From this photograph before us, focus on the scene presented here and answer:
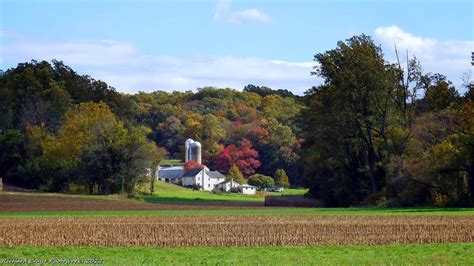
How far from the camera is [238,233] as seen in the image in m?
38.0

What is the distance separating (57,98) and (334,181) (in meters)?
46.8

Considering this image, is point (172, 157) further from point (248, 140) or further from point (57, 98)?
point (57, 98)

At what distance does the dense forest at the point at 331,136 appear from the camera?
226 feet

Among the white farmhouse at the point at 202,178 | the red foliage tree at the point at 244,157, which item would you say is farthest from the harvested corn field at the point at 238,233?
the red foliage tree at the point at 244,157

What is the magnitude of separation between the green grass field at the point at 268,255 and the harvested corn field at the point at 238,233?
1952 millimetres

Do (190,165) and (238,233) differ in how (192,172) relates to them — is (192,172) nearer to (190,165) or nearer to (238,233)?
(190,165)

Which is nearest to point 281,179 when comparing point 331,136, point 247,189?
point 247,189

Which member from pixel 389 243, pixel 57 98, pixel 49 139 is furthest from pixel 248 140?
pixel 389 243

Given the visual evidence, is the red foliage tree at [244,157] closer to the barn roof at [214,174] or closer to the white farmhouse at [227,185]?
the barn roof at [214,174]

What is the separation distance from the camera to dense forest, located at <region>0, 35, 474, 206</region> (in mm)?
68938

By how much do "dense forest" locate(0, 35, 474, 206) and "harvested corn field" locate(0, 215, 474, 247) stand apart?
22872 millimetres

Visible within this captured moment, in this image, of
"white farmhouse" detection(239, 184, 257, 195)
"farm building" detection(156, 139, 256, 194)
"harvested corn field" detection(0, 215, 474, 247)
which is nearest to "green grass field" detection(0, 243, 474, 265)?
"harvested corn field" detection(0, 215, 474, 247)

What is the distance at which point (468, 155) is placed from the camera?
215 ft

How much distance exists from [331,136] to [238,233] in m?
42.5
